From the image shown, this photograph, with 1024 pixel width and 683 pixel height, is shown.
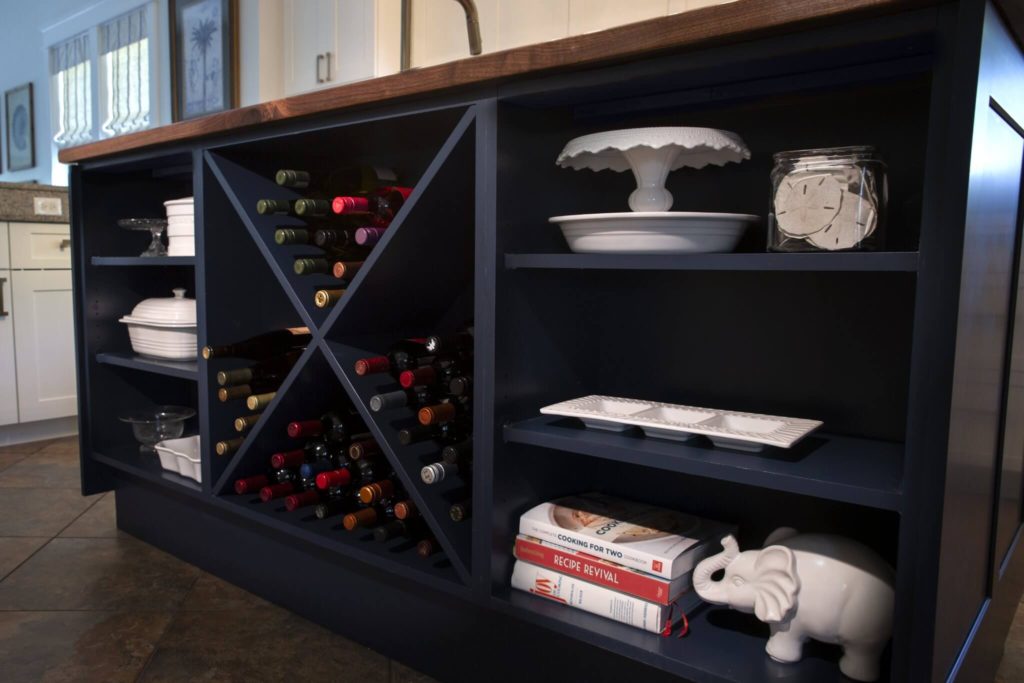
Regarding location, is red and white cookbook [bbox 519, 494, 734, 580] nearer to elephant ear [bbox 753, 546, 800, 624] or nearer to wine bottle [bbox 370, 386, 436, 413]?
elephant ear [bbox 753, 546, 800, 624]

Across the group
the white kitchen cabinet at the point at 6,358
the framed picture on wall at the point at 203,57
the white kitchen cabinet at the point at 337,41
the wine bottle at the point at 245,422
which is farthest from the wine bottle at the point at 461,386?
the white kitchen cabinet at the point at 6,358

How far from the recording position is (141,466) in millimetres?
2174

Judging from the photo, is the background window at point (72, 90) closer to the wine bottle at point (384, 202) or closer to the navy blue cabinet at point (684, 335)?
the navy blue cabinet at point (684, 335)

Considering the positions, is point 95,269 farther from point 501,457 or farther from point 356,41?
point 501,457

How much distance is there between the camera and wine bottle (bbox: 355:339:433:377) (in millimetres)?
1587

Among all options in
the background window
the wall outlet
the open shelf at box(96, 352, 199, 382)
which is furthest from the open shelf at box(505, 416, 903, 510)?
the background window

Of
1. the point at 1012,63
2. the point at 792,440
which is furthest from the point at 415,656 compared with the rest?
the point at 1012,63

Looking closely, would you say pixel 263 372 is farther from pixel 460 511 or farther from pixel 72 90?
pixel 72 90

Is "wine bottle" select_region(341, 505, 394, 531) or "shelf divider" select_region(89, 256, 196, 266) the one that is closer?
"wine bottle" select_region(341, 505, 394, 531)

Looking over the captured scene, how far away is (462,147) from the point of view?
4.55 feet

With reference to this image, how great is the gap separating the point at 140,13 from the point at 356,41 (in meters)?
2.23

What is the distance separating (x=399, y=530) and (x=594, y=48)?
1.01 metres

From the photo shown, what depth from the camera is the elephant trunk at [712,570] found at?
3.94 ft

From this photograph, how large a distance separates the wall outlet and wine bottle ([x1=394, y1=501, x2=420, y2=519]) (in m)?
2.85
